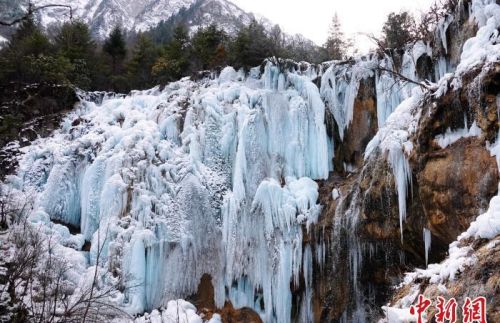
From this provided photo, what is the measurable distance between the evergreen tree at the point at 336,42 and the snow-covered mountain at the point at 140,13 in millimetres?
24794

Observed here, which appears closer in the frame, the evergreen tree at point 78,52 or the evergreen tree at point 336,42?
the evergreen tree at point 78,52

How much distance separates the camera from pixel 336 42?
26.0 metres

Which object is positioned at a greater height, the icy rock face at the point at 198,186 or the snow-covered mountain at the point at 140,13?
the snow-covered mountain at the point at 140,13

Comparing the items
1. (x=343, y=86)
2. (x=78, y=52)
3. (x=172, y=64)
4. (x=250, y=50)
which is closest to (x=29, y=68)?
(x=78, y=52)

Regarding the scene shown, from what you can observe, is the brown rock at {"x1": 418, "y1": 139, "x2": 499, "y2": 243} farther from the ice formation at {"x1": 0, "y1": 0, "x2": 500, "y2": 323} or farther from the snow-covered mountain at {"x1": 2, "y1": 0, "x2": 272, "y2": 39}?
the snow-covered mountain at {"x1": 2, "y1": 0, "x2": 272, "y2": 39}

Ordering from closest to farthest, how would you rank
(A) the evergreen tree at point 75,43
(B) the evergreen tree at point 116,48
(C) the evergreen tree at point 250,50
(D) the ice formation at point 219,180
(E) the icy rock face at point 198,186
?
(D) the ice formation at point 219,180, (E) the icy rock face at point 198,186, (C) the evergreen tree at point 250,50, (A) the evergreen tree at point 75,43, (B) the evergreen tree at point 116,48

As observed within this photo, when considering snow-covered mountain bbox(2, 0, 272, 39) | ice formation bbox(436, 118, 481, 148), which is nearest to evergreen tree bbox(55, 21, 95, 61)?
ice formation bbox(436, 118, 481, 148)

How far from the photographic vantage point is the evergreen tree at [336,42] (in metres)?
24.1

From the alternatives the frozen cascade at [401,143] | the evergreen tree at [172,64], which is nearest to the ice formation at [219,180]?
the frozen cascade at [401,143]

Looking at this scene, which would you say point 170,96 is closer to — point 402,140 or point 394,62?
point 394,62

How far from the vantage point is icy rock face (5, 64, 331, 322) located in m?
9.83

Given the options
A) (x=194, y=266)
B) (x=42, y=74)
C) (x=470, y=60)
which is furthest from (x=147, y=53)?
(x=470, y=60)

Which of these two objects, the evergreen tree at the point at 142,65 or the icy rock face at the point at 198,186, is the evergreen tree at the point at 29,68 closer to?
the icy rock face at the point at 198,186

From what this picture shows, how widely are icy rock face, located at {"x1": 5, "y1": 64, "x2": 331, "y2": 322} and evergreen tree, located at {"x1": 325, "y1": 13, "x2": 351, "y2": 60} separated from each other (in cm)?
1242
